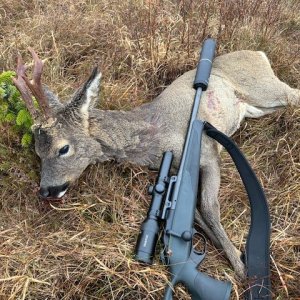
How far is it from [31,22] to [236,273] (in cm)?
428

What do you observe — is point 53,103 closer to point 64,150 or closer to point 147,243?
point 64,150

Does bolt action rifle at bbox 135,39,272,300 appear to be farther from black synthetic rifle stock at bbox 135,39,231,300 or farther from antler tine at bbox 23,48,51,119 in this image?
antler tine at bbox 23,48,51,119

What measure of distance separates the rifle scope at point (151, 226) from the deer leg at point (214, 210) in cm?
48

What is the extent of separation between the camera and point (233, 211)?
4660 mm

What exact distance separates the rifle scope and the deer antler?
1.09 meters

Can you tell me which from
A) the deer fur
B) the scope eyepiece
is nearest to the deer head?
the deer fur

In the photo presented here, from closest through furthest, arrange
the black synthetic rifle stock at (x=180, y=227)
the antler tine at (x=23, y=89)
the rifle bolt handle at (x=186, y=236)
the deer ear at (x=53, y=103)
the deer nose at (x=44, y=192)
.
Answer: the black synthetic rifle stock at (x=180, y=227) < the rifle bolt handle at (x=186, y=236) < the antler tine at (x=23, y=89) < the deer nose at (x=44, y=192) < the deer ear at (x=53, y=103)

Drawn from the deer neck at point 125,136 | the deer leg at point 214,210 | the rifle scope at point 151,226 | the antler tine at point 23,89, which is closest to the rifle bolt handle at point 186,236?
the rifle scope at point 151,226

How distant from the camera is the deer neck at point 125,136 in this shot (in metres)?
4.64

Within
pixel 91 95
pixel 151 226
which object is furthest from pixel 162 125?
pixel 151 226

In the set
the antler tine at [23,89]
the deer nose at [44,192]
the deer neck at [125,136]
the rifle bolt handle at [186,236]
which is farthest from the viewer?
the deer neck at [125,136]

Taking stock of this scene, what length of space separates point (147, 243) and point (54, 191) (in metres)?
0.93

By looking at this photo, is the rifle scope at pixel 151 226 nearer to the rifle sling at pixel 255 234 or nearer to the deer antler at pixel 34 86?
the rifle sling at pixel 255 234

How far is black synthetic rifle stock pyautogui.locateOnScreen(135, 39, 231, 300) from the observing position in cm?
364
